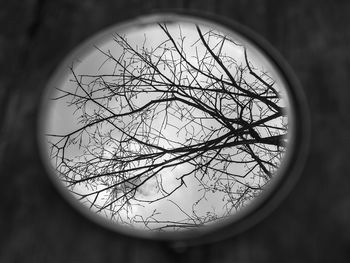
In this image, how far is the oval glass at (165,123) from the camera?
2.10 feet

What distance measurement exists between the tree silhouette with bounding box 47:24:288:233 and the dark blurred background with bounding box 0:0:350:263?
0.43ft

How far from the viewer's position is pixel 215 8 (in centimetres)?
56

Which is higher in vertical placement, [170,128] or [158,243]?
[170,128]

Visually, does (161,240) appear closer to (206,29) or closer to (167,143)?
(206,29)

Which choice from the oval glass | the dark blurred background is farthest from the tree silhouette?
the dark blurred background

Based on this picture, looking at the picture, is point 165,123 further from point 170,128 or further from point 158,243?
point 158,243

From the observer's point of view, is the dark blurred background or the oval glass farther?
the oval glass

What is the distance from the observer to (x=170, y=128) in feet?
3.10

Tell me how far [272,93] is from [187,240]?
0.34 m

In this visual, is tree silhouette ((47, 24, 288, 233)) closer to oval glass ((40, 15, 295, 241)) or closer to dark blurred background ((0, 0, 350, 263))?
oval glass ((40, 15, 295, 241))

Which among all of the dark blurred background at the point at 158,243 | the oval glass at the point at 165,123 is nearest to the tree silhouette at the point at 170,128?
the oval glass at the point at 165,123

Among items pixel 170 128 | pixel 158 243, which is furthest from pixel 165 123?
pixel 158 243

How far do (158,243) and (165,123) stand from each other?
50 cm

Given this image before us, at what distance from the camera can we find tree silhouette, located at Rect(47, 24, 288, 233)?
0.74 meters
